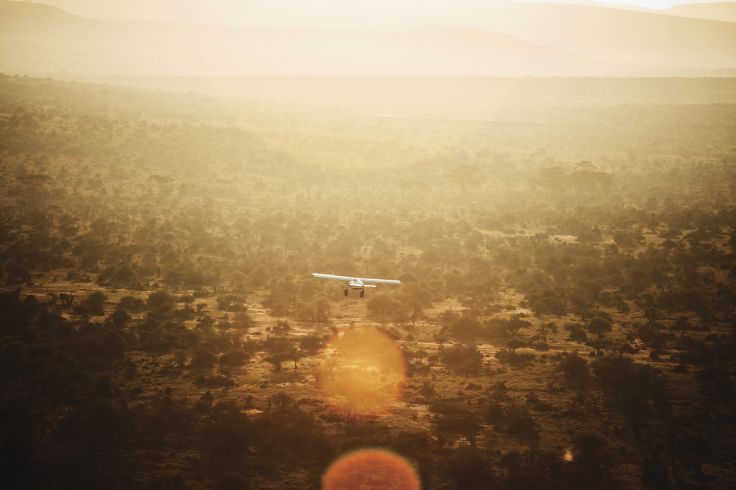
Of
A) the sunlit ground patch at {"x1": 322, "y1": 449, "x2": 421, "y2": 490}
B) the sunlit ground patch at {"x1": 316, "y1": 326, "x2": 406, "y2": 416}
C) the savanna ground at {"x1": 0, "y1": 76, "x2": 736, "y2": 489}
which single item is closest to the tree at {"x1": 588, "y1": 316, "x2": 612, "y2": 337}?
the savanna ground at {"x1": 0, "y1": 76, "x2": 736, "y2": 489}

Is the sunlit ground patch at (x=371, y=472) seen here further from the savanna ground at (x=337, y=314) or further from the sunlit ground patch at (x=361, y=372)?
the sunlit ground patch at (x=361, y=372)

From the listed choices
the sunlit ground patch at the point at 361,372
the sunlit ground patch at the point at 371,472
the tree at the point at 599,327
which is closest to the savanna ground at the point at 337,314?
the tree at the point at 599,327

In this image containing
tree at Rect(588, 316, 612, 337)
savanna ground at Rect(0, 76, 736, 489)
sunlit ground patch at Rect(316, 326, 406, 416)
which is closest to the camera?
savanna ground at Rect(0, 76, 736, 489)

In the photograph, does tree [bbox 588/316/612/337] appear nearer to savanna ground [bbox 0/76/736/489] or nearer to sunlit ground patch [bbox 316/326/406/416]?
savanna ground [bbox 0/76/736/489]

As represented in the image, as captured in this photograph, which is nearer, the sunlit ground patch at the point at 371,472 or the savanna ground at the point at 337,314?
the sunlit ground patch at the point at 371,472

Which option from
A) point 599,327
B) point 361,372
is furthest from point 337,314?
point 599,327

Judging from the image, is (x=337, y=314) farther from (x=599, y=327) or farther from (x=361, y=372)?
(x=599, y=327)
